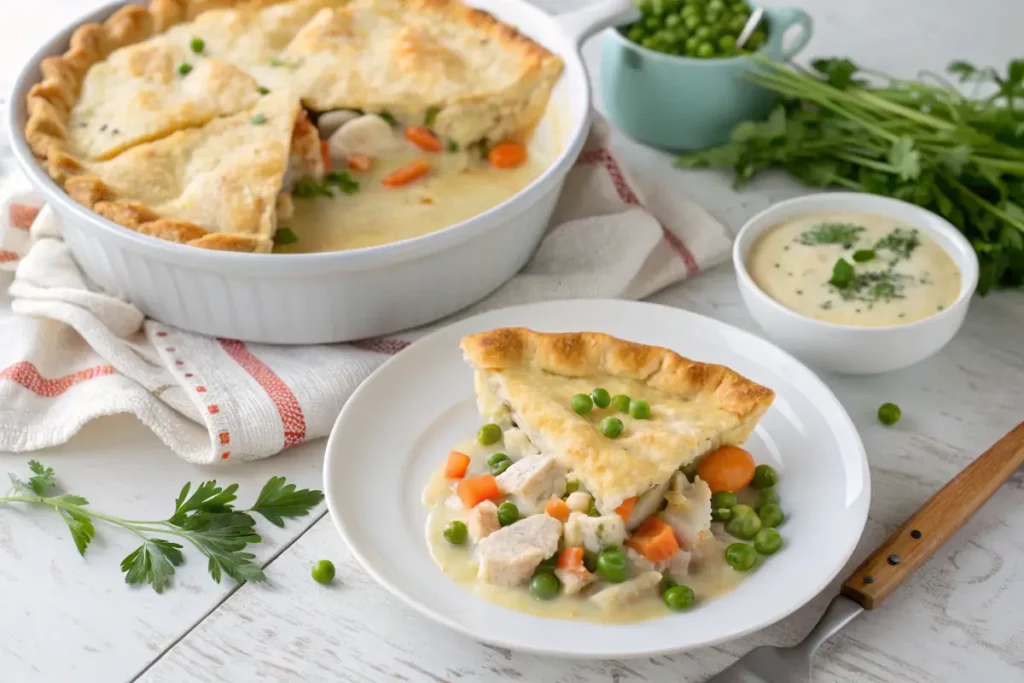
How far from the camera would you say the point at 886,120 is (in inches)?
137

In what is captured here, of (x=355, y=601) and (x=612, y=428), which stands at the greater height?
(x=612, y=428)

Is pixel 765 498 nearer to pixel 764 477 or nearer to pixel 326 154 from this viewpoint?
pixel 764 477

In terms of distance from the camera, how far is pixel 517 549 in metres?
2.24

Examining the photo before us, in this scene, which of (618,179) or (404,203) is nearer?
(404,203)

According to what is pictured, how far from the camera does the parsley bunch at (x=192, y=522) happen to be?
95.1 inches

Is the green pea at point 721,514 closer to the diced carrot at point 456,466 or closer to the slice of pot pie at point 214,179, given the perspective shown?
the diced carrot at point 456,466

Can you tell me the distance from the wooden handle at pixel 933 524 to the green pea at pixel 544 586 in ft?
1.91

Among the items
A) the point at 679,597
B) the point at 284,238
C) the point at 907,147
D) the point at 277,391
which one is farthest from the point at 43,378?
the point at 907,147

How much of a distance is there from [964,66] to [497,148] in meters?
1.41

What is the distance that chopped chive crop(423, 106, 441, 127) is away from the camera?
11.4 ft

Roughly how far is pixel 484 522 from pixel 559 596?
0.21 metres

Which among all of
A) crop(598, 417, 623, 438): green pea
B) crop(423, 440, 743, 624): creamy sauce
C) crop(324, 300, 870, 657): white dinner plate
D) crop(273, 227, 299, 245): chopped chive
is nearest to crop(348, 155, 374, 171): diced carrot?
crop(273, 227, 299, 245): chopped chive

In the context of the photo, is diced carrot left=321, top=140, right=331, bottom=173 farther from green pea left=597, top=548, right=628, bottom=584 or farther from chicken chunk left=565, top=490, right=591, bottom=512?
green pea left=597, top=548, right=628, bottom=584

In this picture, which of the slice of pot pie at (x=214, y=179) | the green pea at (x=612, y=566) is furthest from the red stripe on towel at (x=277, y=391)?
the green pea at (x=612, y=566)
